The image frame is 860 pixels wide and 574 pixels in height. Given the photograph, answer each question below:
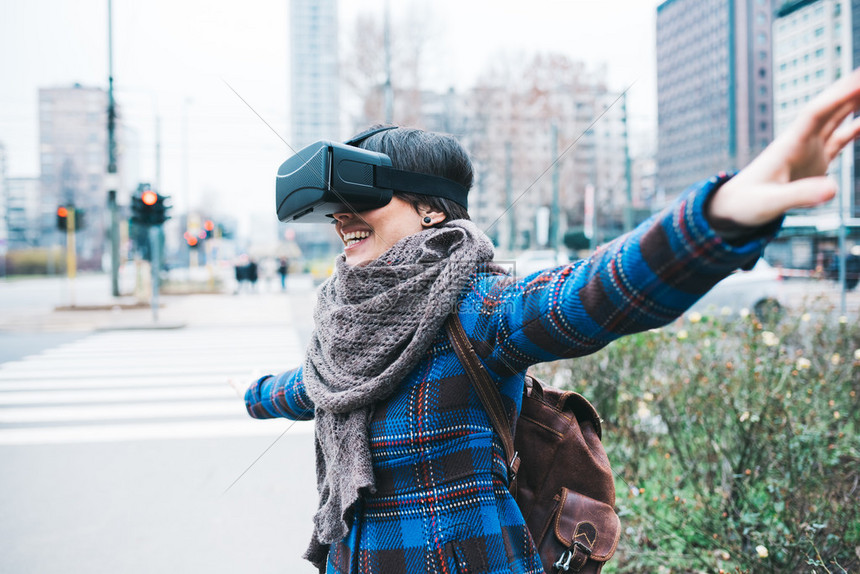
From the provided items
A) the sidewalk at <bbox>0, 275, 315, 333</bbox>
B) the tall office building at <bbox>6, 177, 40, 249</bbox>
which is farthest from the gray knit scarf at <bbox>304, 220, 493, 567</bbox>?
the tall office building at <bbox>6, 177, 40, 249</bbox>

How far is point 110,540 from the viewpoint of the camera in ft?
11.4

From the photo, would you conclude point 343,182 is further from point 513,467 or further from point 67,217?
point 67,217

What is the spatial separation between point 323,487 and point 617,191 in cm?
4030

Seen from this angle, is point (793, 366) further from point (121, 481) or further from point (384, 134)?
point (121, 481)

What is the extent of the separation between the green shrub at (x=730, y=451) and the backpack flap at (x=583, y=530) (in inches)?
39.0

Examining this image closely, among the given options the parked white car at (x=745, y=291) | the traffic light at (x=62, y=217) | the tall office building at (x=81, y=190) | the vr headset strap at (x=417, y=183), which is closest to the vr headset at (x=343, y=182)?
the vr headset strap at (x=417, y=183)

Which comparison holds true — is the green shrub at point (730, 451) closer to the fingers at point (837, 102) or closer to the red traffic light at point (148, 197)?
the fingers at point (837, 102)

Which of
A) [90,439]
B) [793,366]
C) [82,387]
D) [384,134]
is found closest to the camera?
[384,134]

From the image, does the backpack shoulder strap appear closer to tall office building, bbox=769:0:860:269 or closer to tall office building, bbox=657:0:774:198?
tall office building, bbox=657:0:774:198

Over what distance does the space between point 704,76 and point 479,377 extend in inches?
767

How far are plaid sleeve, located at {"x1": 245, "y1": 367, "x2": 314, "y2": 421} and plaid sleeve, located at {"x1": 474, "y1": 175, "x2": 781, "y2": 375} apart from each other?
66cm

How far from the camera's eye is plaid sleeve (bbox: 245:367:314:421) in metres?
1.57

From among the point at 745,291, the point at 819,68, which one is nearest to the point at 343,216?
the point at 745,291

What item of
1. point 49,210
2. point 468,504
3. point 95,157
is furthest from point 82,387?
point 95,157
